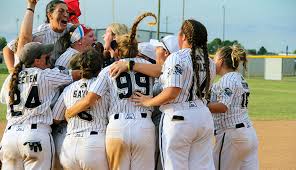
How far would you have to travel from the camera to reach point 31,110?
16.7ft

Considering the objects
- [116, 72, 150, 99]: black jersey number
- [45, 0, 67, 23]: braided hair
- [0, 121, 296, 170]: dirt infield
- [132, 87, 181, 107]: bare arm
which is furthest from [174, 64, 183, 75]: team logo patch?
[0, 121, 296, 170]: dirt infield

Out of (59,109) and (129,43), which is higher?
(129,43)

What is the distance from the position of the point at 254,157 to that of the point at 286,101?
59.4ft

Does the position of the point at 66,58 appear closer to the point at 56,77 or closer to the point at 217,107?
the point at 56,77

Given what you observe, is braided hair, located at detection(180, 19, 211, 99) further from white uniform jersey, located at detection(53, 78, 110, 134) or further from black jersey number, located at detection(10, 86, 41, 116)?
black jersey number, located at detection(10, 86, 41, 116)

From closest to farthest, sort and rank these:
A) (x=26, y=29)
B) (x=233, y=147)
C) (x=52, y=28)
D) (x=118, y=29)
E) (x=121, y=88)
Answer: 1. (x=121, y=88)
2. (x=26, y=29)
3. (x=118, y=29)
4. (x=52, y=28)
5. (x=233, y=147)

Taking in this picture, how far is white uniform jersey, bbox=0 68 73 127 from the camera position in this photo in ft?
16.6

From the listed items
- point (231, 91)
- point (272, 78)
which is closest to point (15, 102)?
point (231, 91)

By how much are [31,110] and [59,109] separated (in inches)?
11.1

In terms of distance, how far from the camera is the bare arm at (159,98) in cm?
489

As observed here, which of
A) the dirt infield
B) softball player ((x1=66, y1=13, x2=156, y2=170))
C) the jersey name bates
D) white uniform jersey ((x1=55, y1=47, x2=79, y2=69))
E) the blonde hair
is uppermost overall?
the blonde hair

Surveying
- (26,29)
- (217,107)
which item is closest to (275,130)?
(217,107)

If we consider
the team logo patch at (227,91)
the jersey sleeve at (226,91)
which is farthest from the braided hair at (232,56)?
the team logo patch at (227,91)

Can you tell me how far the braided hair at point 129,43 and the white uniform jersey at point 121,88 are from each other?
0.24 metres
